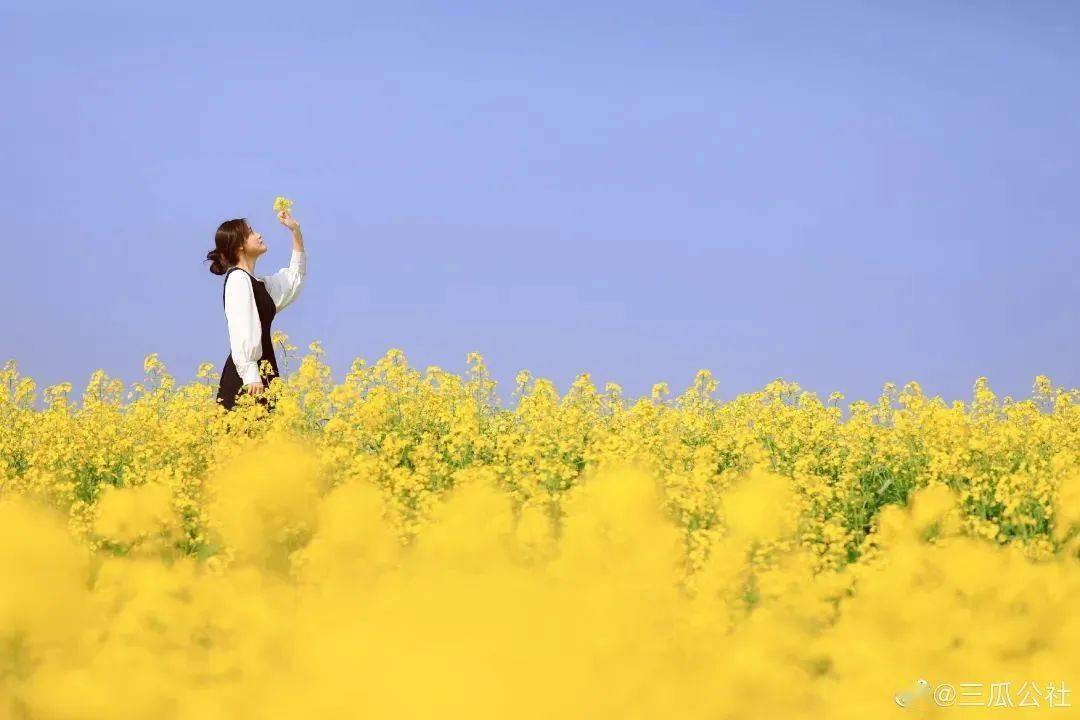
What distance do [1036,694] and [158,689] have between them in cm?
189

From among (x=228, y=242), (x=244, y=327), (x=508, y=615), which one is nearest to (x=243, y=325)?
(x=244, y=327)

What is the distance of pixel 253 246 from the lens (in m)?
8.38

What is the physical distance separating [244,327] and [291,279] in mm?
782

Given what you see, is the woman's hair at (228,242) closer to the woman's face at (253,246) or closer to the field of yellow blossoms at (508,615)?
the woman's face at (253,246)

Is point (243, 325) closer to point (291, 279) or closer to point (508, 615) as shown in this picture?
point (291, 279)

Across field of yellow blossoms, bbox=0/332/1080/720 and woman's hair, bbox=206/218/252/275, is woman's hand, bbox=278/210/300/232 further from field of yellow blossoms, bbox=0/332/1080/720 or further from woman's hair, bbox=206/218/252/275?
field of yellow blossoms, bbox=0/332/1080/720

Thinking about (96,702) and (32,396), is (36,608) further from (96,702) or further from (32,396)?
(32,396)

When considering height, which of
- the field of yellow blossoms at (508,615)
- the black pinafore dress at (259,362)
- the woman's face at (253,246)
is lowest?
the field of yellow blossoms at (508,615)

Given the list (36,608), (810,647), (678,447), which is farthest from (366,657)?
(678,447)

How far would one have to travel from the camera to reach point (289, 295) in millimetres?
8734

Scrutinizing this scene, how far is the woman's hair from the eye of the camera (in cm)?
838

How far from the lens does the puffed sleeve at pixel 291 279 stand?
866cm

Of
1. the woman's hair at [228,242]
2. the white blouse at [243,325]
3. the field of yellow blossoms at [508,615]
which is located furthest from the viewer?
the woman's hair at [228,242]

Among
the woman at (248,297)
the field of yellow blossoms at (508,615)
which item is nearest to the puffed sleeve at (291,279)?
the woman at (248,297)
